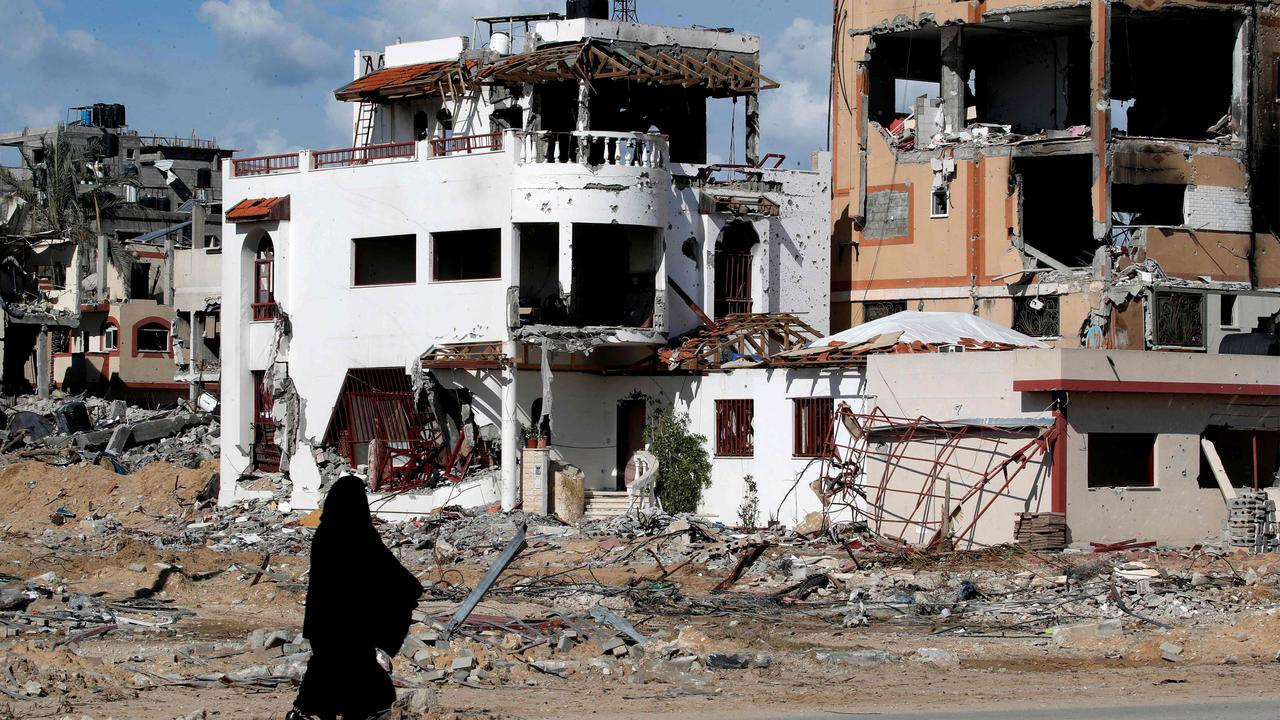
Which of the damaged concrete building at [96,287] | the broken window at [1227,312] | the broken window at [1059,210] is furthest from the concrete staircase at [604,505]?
the damaged concrete building at [96,287]

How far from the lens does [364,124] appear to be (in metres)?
39.6

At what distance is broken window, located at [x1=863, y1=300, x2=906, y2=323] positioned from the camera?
41.3 meters

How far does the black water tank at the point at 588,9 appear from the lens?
123 feet

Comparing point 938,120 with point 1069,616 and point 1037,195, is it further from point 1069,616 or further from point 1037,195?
point 1069,616

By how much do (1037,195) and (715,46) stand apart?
10.2 m

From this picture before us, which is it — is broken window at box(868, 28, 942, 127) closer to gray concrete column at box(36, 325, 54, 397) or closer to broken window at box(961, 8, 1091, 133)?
broken window at box(961, 8, 1091, 133)

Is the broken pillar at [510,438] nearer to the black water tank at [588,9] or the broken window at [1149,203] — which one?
the black water tank at [588,9]

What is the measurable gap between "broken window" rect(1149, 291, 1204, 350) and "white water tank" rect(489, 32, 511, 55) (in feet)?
49.8

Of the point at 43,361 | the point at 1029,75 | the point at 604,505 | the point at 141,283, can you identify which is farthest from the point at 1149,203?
the point at 141,283

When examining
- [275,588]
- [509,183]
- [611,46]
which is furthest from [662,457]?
[275,588]

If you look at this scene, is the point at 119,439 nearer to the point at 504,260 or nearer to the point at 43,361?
the point at 43,361

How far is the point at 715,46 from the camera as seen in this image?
37.6 metres

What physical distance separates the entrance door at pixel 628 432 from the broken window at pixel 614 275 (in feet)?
5.42

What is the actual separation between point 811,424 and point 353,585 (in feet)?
68.9
